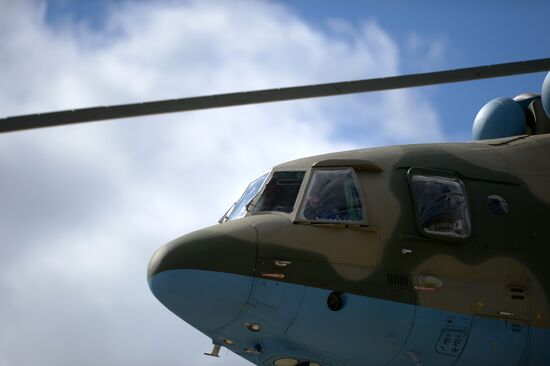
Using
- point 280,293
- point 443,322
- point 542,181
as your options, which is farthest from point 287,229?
point 542,181

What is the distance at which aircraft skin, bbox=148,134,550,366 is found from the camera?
31.3 ft

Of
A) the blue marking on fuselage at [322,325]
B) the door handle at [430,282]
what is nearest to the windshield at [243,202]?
the blue marking on fuselage at [322,325]

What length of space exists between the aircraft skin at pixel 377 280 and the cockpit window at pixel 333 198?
10cm

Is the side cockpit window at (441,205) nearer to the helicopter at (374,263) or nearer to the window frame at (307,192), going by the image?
the helicopter at (374,263)

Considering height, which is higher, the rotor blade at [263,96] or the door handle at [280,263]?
the rotor blade at [263,96]

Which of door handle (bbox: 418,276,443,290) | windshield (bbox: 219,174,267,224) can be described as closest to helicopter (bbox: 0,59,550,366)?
door handle (bbox: 418,276,443,290)

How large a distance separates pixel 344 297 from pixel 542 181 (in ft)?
12.6

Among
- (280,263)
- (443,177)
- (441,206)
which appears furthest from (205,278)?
(443,177)

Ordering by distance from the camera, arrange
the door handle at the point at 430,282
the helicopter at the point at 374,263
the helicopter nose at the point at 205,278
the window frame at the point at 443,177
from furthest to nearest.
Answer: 1. the window frame at the point at 443,177
2. the door handle at the point at 430,282
3. the helicopter at the point at 374,263
4. the helicopter nose at the point at 205,278

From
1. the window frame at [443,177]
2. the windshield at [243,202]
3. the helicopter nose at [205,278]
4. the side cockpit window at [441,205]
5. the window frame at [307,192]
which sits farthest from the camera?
the windshield at [243,202]

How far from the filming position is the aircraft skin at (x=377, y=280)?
9547 mm

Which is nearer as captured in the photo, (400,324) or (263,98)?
(263,98)

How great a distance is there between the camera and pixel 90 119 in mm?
7930

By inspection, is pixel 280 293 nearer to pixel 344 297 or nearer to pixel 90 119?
pixel 344 297
